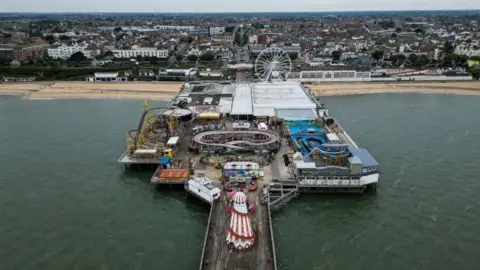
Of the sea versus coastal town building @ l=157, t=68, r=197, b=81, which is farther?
coastal town building @ l=157, t=68, r=197, b=81

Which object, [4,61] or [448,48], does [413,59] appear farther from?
[4,61]

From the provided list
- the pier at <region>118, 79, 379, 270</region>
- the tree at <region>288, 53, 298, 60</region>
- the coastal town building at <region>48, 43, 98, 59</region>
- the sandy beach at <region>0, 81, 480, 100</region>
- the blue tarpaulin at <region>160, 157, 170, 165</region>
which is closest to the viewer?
the pier at <region>118, 79, 379, 270</region>

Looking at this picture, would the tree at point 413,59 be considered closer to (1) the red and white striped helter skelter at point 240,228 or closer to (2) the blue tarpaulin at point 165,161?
(2) the blue tarpaulin at point 165,161

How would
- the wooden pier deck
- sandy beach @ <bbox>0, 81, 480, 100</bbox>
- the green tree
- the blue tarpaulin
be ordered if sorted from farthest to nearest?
the green tree → sandy beach @ <bbox>0, 81, 480, 100</bbox> → the blue tarpaulin → the wooden pier deck

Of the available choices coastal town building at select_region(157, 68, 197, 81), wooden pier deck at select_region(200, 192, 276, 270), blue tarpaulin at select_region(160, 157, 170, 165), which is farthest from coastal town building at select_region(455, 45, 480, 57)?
wooden pier deck at select_region(200, 192, 276, 270)

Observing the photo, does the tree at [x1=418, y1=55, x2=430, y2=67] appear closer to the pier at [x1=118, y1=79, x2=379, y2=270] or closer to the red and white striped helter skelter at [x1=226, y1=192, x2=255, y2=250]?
the pier at [x1=118, y1=79, x2=379, y2=270]

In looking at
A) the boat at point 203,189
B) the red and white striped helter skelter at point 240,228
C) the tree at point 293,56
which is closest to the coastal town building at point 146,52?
the tree at point 293,56
